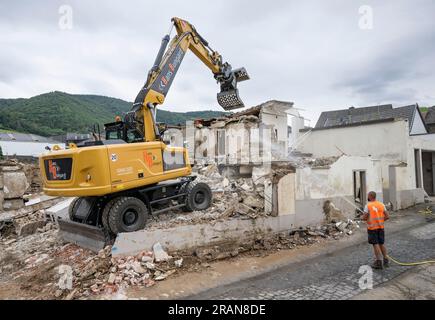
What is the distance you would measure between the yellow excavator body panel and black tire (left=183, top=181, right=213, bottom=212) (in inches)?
33.3

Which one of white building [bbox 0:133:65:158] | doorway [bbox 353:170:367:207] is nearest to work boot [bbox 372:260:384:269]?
doorway [bbox 353:170:367:207]

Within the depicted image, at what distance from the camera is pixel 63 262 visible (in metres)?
6.59

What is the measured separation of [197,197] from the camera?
8398 mm

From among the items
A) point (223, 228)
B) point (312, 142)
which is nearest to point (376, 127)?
point (312, 142)

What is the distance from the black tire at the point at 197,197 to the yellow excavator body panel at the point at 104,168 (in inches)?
33.3

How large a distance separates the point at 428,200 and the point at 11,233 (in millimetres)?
18430

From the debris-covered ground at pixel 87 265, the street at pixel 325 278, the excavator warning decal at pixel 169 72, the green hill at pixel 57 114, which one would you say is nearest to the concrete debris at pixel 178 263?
the debris-covered ground at pixel 87 265

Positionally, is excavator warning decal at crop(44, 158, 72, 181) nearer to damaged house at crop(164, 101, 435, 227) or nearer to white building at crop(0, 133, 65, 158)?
damaged house at crop(164, 101, 435, 227)

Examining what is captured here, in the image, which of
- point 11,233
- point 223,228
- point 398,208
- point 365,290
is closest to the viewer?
point 365,290

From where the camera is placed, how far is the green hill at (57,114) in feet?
158

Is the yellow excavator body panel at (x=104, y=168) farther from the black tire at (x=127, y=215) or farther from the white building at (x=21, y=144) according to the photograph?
the white building at (x=21, y=144)

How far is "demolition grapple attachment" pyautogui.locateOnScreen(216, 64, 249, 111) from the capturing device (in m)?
9.28

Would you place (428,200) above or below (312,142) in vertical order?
below

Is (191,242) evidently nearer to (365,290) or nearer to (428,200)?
(365,290)
